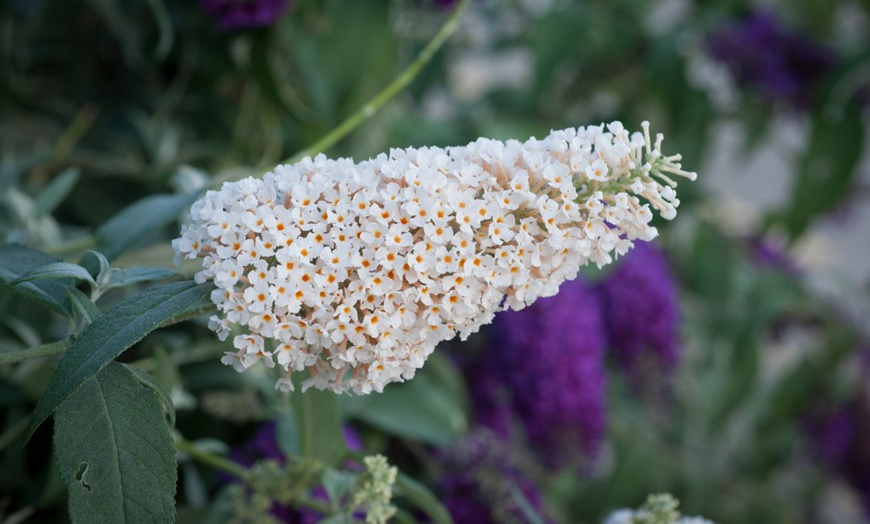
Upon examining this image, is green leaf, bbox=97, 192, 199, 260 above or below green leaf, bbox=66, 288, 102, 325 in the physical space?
above

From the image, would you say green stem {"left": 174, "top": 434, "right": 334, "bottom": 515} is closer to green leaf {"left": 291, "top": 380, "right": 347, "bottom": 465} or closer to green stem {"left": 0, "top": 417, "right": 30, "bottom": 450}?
green leaf {"left": 291, "top": 380, "right": 347, "bottom": 465}

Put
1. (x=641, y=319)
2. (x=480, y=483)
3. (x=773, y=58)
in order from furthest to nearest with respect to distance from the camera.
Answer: (x=773, y=58)
(x=641, y=319)
(x=480, y=483)

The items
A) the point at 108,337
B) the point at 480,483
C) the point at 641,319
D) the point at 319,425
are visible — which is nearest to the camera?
the point at 108,337

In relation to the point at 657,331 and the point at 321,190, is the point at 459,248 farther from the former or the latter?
the point at 657,331

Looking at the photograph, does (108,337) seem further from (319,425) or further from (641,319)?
(641,319)

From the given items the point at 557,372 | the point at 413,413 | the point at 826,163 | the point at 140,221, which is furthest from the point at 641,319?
the point at 140,221

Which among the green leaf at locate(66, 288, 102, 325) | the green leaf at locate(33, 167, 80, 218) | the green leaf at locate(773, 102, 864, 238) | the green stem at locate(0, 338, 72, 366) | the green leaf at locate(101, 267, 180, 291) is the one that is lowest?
the green stem at locate(0, 338, 72, 366)

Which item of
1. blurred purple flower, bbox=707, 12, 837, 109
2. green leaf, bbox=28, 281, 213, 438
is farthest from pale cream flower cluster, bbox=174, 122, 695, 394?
blurred purple flower, bbox=707, 12, 837, 109

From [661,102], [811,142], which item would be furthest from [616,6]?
[811,142]
